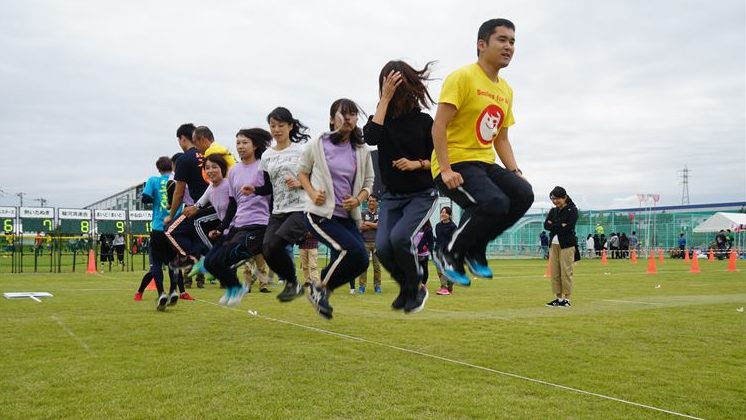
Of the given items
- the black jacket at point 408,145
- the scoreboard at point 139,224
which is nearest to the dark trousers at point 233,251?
the black jacket at point 408,145

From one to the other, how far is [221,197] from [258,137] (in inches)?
33.7

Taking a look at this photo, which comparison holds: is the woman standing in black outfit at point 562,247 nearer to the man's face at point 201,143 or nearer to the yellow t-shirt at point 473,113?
the man's face at point 201,143

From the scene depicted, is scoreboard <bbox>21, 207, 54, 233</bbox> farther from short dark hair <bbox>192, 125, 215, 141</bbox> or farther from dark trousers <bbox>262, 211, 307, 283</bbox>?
dark trousers <bbox>262, 211, 307, 283</bbox>

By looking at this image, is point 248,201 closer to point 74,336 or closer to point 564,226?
point 74,336

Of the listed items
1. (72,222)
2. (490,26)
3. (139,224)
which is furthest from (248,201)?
(139,224)

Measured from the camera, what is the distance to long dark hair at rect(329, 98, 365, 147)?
5594mm

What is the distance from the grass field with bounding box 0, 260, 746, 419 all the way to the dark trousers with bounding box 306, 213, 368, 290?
106cm

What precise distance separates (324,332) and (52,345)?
139 inches

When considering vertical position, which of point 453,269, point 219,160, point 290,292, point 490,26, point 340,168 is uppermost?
point 490,26

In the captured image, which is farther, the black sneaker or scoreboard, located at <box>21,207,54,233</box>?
scoreboard, located at <box>21,207,54,233</box>

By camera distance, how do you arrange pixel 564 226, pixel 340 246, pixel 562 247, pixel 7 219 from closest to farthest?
pixel 340 246
pixel 564 226
pixel 562 247
pixel 7 219

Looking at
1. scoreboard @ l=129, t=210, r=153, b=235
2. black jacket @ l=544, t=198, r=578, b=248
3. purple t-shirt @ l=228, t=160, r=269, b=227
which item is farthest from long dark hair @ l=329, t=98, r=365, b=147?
scoreboard @ l=129, t=210, r=153, b=235

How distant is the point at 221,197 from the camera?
24.9 ft

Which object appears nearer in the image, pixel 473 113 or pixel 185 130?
pixel 473 113
